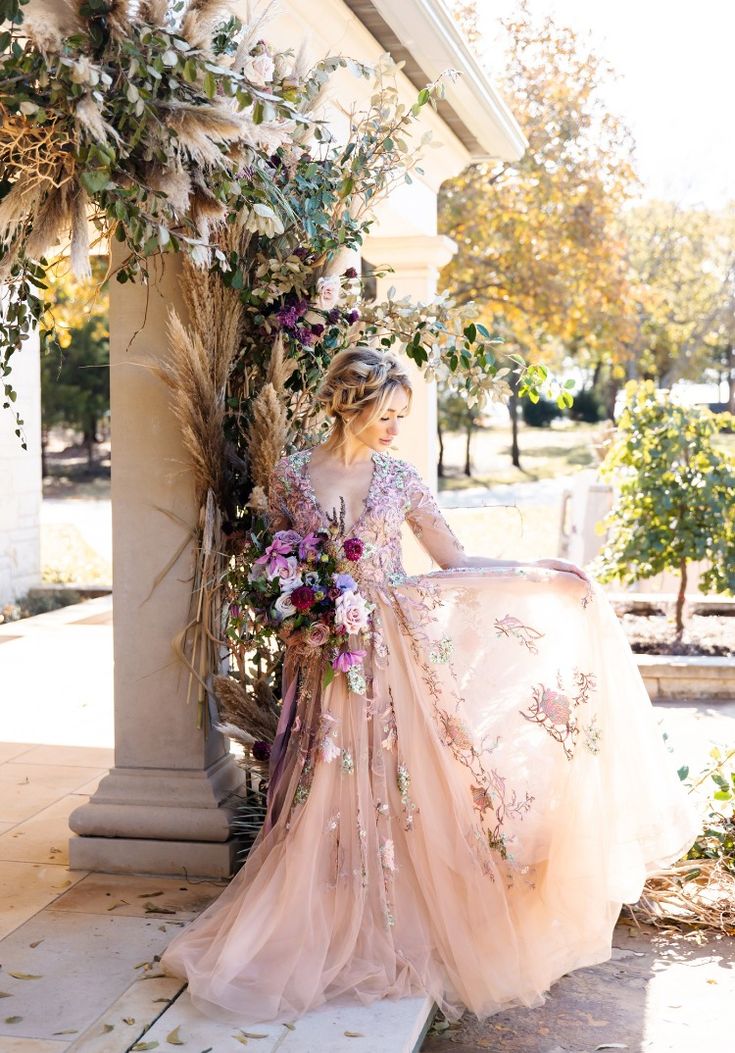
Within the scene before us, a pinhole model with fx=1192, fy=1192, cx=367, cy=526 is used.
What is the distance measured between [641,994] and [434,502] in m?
1.56

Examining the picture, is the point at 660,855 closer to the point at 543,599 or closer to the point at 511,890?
the point at 511,890

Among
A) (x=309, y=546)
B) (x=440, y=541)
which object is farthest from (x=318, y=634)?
(x=440, y=541)

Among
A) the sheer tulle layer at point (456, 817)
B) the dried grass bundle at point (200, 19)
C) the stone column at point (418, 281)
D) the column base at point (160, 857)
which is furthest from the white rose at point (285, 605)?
the stone column at point (418, 281)

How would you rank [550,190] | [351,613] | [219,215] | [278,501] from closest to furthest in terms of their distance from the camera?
[219,215] → [351,613] → [278,501] → [550,190]

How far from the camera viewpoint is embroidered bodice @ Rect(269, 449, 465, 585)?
3.43 meters

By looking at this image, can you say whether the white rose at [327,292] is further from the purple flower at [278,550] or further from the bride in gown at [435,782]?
the purple flower at [278,550]

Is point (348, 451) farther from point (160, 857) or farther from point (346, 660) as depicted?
point (160, 857)

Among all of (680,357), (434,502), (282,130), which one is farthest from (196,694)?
(680,357)

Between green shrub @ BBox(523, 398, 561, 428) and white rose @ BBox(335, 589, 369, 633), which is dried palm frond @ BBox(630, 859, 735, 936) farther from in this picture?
green shrub @ BBox(523, 398, 561, 428)

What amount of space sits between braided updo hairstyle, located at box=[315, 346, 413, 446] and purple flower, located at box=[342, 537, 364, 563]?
1.07 ft

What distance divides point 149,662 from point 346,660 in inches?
36.5

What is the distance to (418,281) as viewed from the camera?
25.0ft

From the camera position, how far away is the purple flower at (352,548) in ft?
10.9

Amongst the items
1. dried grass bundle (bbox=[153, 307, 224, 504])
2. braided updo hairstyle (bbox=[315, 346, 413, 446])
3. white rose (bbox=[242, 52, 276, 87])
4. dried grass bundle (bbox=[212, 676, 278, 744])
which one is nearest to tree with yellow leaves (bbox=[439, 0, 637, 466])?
dried grass bundle (bbox=[153, 307, 224, 504])
